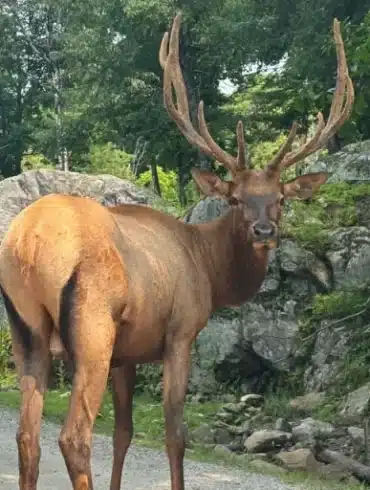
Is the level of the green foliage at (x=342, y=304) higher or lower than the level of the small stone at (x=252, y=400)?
higher

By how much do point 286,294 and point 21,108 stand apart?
32.5m

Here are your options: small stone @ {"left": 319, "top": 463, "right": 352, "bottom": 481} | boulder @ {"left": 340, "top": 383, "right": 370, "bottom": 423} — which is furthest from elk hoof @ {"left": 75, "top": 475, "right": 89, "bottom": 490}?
boulder @ {"left": 340, "top": 383, "right": 370, "bottom": 423}

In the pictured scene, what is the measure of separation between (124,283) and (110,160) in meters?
27.2

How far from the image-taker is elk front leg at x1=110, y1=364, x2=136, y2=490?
7.55 metres

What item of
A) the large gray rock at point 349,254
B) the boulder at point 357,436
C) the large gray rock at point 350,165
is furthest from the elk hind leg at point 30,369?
the large gray rock at point 350,165

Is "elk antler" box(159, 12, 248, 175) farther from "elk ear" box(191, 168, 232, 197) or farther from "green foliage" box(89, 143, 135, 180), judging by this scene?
"green foliage" box(89, 143, 135, 180)

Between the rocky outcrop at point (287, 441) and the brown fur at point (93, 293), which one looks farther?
the rocky outcrop at point (287, 441)

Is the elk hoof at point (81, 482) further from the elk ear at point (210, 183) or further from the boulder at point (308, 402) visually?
the boulder at point (308, 402)

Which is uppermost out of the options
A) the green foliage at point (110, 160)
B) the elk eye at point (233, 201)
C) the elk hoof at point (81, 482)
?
the green foliage at point (110, 160)

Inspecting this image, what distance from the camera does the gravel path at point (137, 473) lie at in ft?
29.0

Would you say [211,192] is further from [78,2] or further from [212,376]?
[78,2]

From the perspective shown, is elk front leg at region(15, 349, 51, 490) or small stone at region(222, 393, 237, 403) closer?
elk front leg at region(15, 349, 51, 490)

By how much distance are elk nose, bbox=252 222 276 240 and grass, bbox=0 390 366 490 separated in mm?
3113

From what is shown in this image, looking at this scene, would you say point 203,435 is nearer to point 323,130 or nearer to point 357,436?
point 357,436
